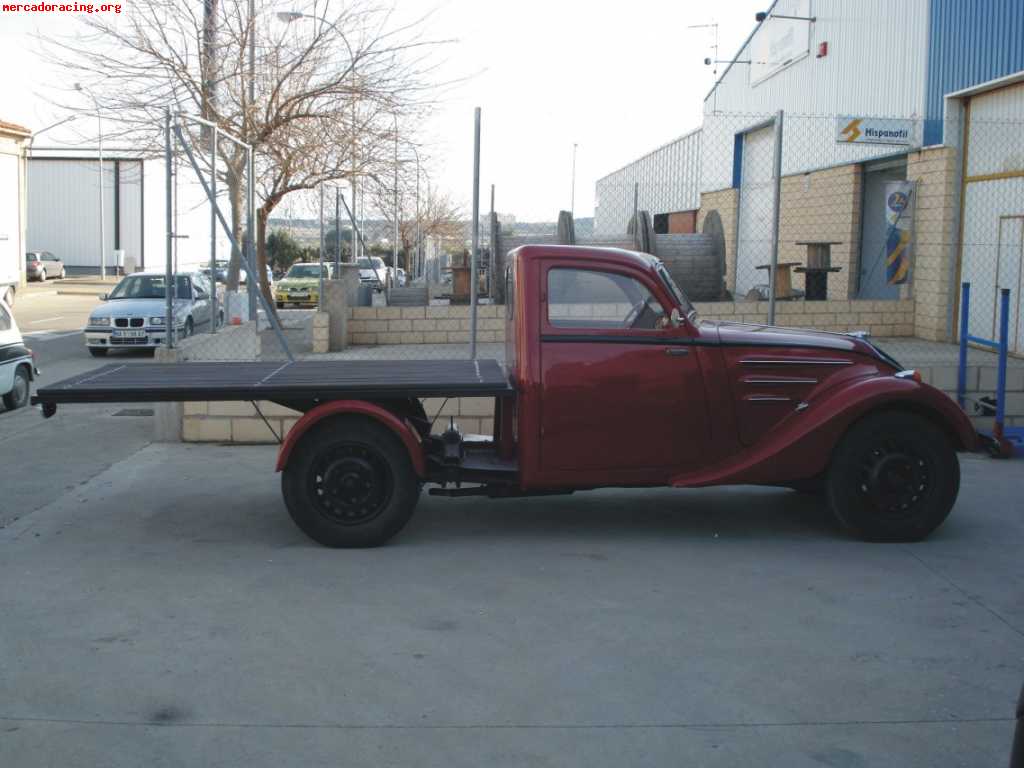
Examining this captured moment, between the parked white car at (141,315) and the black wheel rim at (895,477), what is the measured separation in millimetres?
14388

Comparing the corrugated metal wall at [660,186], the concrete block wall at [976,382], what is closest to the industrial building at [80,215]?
the corrugated metal wall at [660,186]

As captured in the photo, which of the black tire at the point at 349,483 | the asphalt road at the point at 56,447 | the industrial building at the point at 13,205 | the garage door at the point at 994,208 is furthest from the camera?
the industrial building at the point at 13,205

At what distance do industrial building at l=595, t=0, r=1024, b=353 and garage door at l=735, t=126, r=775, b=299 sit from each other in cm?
5

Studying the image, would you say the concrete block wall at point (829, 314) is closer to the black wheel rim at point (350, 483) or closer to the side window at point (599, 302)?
the side window at point (599, 302)

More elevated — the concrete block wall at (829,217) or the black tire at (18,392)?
the concrete block wall at (829,217)

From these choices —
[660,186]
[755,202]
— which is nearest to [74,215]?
[660,186]

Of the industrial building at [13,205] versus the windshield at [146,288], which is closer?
the windshield at [146,288]

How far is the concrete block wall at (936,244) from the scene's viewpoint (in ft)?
48.4

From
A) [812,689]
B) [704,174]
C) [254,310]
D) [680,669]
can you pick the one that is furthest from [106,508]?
[704,174]

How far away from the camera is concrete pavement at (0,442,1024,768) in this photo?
4.49 meters

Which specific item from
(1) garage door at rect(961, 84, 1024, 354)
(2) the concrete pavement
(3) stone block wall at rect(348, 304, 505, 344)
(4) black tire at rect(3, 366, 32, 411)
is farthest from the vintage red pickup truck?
(4) black tire at rect(3, 366, 32, 411)

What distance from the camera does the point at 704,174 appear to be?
25.9 metres

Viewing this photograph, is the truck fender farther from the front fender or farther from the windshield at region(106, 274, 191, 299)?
the windshield at region(106, 274, 191, 299)

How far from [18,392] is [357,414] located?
8210 millimetres
